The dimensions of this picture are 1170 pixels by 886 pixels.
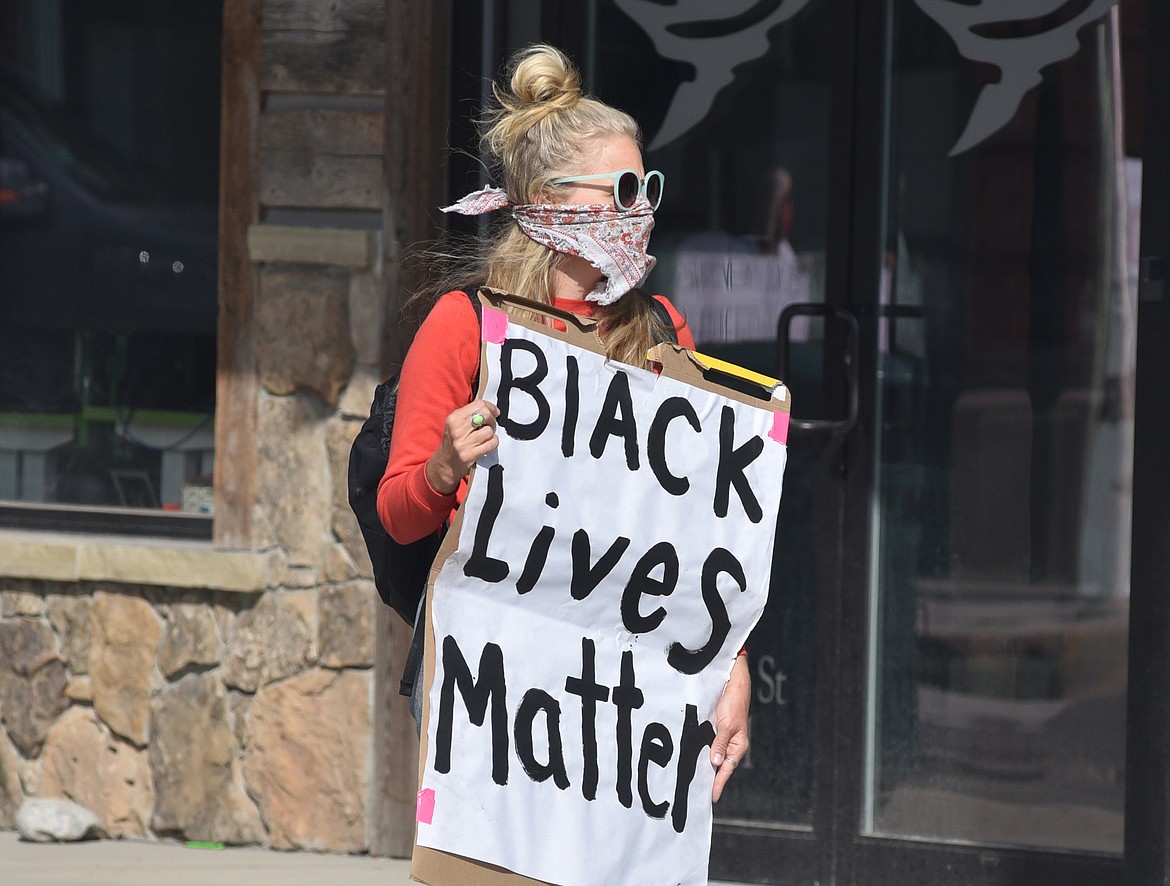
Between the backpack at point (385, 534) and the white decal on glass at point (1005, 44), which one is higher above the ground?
the white decal on glass at point (1005, 44)

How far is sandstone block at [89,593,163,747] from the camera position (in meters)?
4.33

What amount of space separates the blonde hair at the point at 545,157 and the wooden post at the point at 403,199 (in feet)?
5.93

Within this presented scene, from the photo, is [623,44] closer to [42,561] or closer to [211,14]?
[211,14]

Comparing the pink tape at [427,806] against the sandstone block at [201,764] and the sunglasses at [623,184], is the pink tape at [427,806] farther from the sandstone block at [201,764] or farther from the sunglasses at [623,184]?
the sandstone block at [201,764]

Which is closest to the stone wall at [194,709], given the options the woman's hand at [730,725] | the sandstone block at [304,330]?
the sandstone block at [304,330]

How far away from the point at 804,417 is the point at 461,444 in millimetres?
2220

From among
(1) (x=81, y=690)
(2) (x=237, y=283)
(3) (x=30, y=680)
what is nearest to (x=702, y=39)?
(2) (x=237, y=283)

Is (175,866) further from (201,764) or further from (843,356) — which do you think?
(843,356)

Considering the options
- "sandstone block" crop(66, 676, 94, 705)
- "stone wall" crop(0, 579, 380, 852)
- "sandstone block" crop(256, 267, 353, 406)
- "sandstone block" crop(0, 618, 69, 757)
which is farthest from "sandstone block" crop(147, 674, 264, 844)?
"sandstone block" crop(256, 267, 353, 406)

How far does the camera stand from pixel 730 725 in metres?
2.31

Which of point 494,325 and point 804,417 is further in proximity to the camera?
point 804,417

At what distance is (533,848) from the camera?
2191 millimetres

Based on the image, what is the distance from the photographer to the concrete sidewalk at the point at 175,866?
4.01 m

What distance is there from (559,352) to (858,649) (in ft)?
7.10
